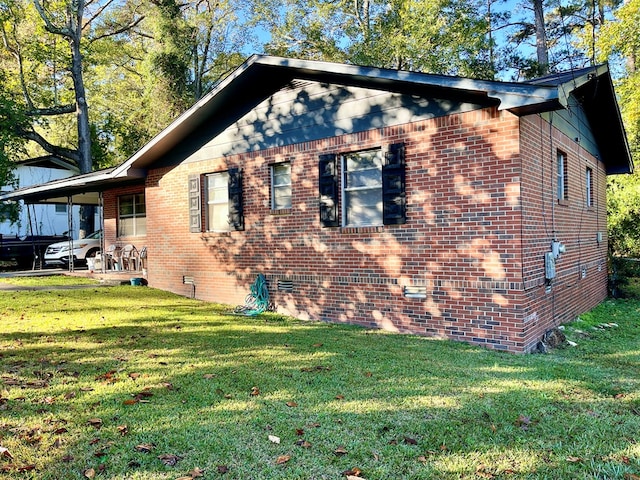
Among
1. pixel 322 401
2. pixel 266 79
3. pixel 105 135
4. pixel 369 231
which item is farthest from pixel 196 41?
pixel 322 401

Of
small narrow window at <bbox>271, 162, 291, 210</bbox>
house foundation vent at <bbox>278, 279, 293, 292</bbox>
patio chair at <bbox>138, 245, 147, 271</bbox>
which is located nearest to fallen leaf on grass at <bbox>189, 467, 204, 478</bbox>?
house foundation vent at <bbox>278, 279, 293, 292</bbox>

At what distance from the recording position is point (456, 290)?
23.3ft

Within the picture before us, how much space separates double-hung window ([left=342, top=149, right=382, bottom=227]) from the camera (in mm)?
8117

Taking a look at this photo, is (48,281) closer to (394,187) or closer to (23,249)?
(23,249)

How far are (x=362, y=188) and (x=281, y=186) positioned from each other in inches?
79.2

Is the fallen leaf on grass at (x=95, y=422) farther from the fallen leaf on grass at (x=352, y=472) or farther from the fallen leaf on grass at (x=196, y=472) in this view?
the fallen leaf on grass at (x=352, y=472)

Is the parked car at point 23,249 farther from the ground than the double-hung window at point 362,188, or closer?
closer

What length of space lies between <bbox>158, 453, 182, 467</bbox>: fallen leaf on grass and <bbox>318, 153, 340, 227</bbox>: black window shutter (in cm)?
563

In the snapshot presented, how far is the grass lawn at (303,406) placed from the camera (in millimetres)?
3186

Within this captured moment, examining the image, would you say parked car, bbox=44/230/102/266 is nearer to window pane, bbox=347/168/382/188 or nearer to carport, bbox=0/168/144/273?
carport, bbox=0/168/144/273

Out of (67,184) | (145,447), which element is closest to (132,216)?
(67,184)

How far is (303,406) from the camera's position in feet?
13.9

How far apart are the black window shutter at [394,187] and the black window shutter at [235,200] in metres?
3.55


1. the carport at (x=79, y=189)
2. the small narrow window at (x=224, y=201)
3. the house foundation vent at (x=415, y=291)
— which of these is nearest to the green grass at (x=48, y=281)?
the carport at (x=79, y=189)
